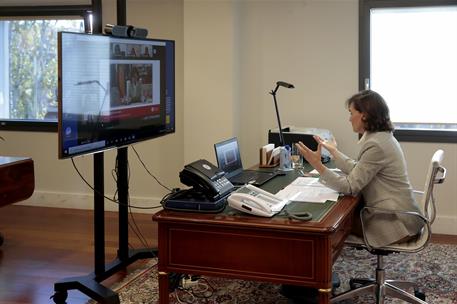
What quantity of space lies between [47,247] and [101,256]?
3.94 feet

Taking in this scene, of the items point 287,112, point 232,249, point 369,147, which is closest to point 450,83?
point 287,112

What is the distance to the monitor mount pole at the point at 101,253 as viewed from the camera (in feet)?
11.7

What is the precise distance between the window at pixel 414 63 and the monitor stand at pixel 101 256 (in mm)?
2403

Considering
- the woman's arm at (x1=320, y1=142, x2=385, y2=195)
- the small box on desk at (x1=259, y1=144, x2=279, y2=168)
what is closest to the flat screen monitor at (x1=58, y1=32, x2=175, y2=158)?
the small box on desk at (x1=259, y1=144, x2=279, y2=168)

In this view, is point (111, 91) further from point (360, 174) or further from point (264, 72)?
point (264, 72)

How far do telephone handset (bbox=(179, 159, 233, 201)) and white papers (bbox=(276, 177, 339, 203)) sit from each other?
380 millimetres

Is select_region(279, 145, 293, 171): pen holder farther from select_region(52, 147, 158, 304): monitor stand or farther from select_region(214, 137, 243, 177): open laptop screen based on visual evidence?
select_region(52, 147, 158, 304): monitor stand

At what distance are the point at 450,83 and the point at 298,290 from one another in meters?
2.59

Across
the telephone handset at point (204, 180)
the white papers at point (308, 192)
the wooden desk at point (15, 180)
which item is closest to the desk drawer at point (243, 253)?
the telephone handset at point (204, 180)

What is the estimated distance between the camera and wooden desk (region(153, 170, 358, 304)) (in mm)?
2637

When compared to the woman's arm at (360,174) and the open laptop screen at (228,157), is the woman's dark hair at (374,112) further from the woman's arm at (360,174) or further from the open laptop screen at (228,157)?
the open laptop screen at (228,157)

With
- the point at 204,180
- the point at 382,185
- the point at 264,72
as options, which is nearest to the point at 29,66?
the point at 264,72

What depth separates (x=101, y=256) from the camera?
12.5 ft

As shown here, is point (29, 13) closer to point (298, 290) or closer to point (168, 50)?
point (168, 50)
